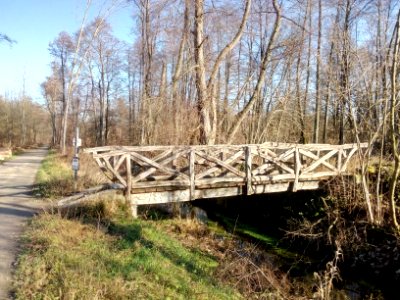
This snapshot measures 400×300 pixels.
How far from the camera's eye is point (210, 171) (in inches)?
395

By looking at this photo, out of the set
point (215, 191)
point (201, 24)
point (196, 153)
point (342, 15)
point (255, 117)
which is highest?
point (342, 15)

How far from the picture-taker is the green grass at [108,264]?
453cm

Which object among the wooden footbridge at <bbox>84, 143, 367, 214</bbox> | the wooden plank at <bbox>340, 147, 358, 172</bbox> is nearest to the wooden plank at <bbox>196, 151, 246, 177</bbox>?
the wooden footbridge at <bbox>84, 143, 367, 214</bbox>

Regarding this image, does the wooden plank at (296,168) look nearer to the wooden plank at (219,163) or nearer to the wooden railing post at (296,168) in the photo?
the wooden railing post at (296,168)

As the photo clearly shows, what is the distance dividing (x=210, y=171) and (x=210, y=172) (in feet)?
0.12

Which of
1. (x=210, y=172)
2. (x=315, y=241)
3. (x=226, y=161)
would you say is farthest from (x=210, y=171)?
(x=315, y=241)

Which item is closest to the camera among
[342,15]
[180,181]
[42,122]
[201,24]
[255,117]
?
[180,181]

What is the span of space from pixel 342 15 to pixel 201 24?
10.4 m

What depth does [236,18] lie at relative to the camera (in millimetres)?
15969

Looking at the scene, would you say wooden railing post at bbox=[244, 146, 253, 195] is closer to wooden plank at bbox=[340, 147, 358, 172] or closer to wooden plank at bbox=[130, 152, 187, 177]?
wooden plank at bbox=[130, 152, 187, 177]

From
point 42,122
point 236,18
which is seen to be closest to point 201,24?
point 236,18

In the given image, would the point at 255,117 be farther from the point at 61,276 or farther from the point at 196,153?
the point at 61,276

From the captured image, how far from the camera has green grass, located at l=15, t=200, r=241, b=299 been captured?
4.53 metres

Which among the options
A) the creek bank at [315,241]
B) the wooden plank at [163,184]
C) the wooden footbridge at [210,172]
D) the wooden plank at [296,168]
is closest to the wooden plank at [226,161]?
the wooden footbridge at [210,172]
